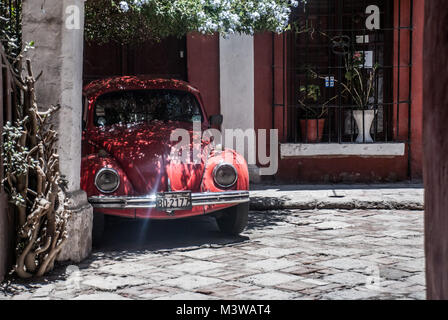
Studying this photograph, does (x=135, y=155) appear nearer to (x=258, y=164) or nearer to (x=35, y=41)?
(x=35, y=41)

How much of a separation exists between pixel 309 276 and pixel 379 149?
19.6 feet

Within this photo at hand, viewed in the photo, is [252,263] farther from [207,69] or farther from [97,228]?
[207,69]

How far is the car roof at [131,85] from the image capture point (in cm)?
773

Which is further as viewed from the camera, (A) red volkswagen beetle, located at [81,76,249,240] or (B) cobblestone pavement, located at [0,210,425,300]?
(A) red volkswagen beetle, located at [81,76,249,240]

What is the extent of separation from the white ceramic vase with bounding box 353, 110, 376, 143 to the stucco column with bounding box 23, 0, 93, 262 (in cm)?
616

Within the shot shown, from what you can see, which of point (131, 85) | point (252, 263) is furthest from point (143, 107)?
point (252, 263)

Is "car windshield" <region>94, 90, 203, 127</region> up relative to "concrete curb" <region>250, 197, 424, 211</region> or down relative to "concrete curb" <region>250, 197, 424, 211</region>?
up

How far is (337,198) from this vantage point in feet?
30.3

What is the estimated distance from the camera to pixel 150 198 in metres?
6.41

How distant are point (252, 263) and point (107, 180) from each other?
1619mm

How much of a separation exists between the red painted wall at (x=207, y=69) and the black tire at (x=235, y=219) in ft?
13.1

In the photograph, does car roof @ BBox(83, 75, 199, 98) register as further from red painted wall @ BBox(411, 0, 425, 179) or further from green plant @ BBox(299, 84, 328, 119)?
red painted wall @ BBox(411, 0, 425, 179)

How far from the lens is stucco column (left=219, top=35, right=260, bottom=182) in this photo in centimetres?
1086

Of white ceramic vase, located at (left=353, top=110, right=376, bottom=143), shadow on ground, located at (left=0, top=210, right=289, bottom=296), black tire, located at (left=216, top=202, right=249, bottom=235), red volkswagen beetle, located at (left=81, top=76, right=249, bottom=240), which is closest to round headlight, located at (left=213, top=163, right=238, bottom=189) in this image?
red volkswagen beetle, located at (left=81, top=76, right=249, bottom=240)
